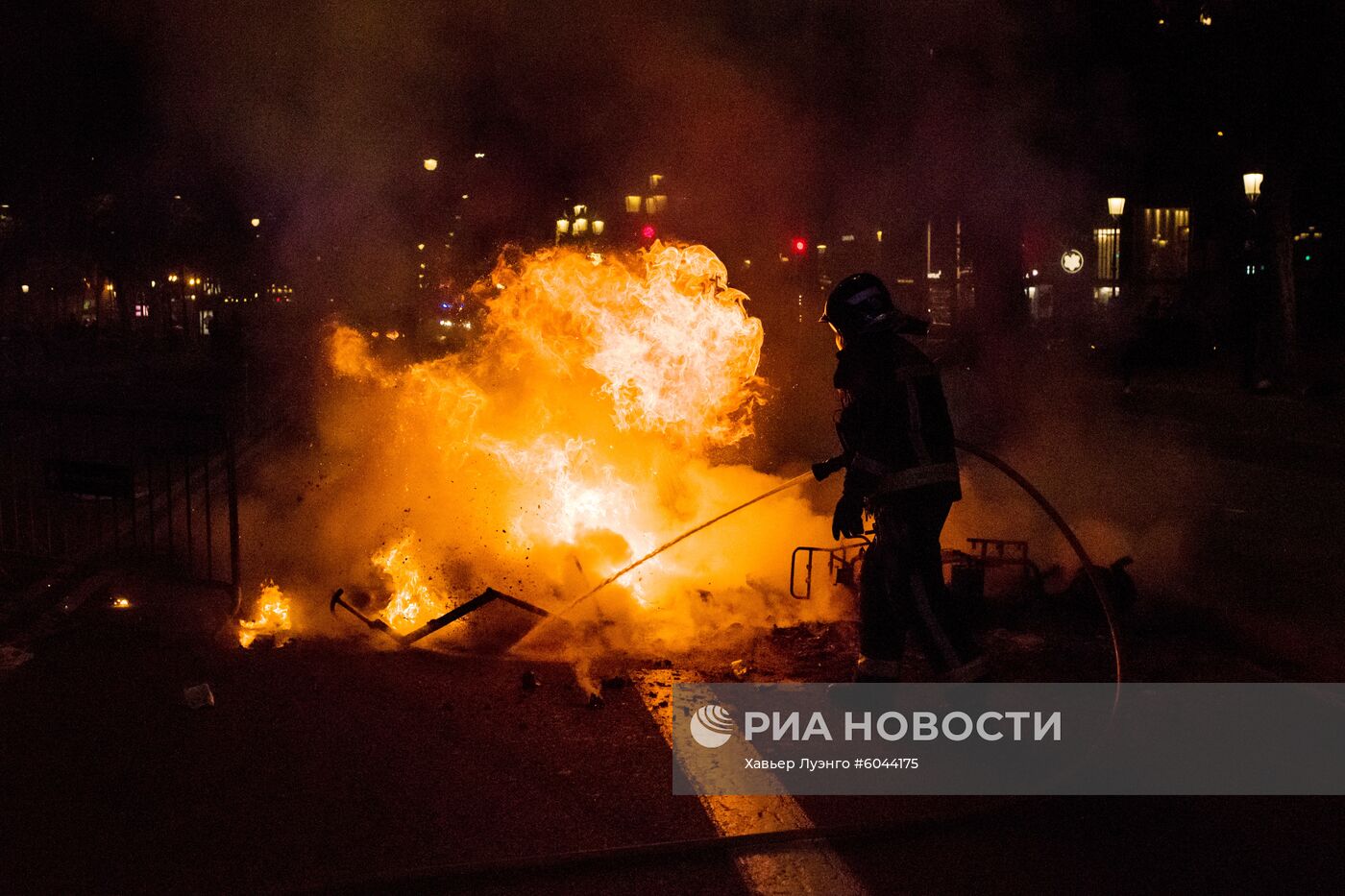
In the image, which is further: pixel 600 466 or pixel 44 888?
pixel 600 466

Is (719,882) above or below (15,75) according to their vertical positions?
below

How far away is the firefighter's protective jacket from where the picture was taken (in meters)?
4.22

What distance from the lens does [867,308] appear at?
14.1 ft

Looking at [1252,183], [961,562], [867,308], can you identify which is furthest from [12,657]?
[1252,183]

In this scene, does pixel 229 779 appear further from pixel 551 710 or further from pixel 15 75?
pixel 15 75

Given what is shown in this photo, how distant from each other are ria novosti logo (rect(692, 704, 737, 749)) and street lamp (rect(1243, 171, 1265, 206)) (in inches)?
651

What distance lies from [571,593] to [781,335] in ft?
56.4

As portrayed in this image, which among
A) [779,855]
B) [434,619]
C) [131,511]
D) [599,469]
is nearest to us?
[779,855]

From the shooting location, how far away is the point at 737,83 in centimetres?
1220

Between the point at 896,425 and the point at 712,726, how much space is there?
1.37m

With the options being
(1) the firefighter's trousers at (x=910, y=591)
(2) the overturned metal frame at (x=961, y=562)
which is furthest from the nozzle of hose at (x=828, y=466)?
(2) the overturned metal frame at (x=961, y=562)

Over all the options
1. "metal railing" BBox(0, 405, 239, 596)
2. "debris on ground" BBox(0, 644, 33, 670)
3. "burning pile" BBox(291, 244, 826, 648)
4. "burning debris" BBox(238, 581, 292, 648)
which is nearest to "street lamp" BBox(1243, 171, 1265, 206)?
"burning pile" BBox(291, 244, 826, 648)

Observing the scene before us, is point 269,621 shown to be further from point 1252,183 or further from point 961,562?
point 1252,183

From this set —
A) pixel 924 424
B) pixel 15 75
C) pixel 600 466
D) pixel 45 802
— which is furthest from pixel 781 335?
pixel 45 802
